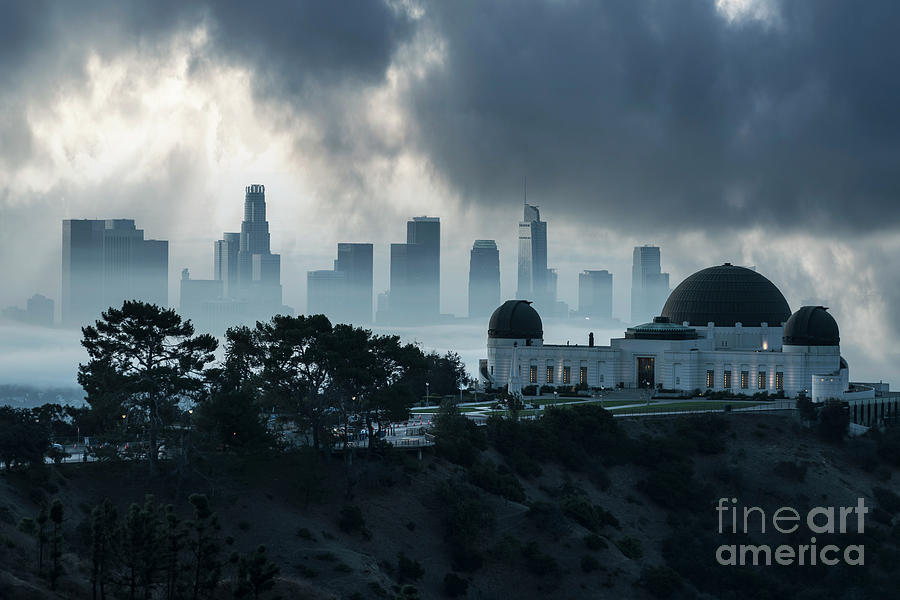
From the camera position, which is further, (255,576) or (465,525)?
(465,525)

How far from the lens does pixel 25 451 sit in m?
74.0

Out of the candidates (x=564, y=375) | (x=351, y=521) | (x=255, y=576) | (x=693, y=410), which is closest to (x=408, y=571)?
(x=351, y=521)

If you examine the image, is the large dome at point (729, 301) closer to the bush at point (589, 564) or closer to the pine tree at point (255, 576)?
the bush at point (589, 564)

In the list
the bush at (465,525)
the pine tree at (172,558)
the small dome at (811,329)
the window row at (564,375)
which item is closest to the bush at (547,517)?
the bush at (465,525)

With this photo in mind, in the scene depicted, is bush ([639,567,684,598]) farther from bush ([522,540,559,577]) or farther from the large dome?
the large dome

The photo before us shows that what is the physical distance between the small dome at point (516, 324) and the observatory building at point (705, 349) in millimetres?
122

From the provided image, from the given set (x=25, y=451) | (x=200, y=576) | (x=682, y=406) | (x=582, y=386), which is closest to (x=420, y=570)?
(x=200, y=576)

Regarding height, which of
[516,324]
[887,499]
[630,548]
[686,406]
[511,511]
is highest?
[516,324]

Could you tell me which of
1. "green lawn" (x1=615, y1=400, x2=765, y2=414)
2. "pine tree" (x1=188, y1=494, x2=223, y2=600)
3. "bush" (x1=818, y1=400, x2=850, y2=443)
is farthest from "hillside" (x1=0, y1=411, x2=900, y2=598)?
"pine tree" (x1=188, y1=494, x2=223, y2=600)

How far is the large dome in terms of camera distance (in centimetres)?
14100

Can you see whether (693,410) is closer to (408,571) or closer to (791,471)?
(791,471)

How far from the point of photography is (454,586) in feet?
251

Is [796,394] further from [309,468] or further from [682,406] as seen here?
[309,468]

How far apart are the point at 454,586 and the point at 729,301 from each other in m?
76.2
